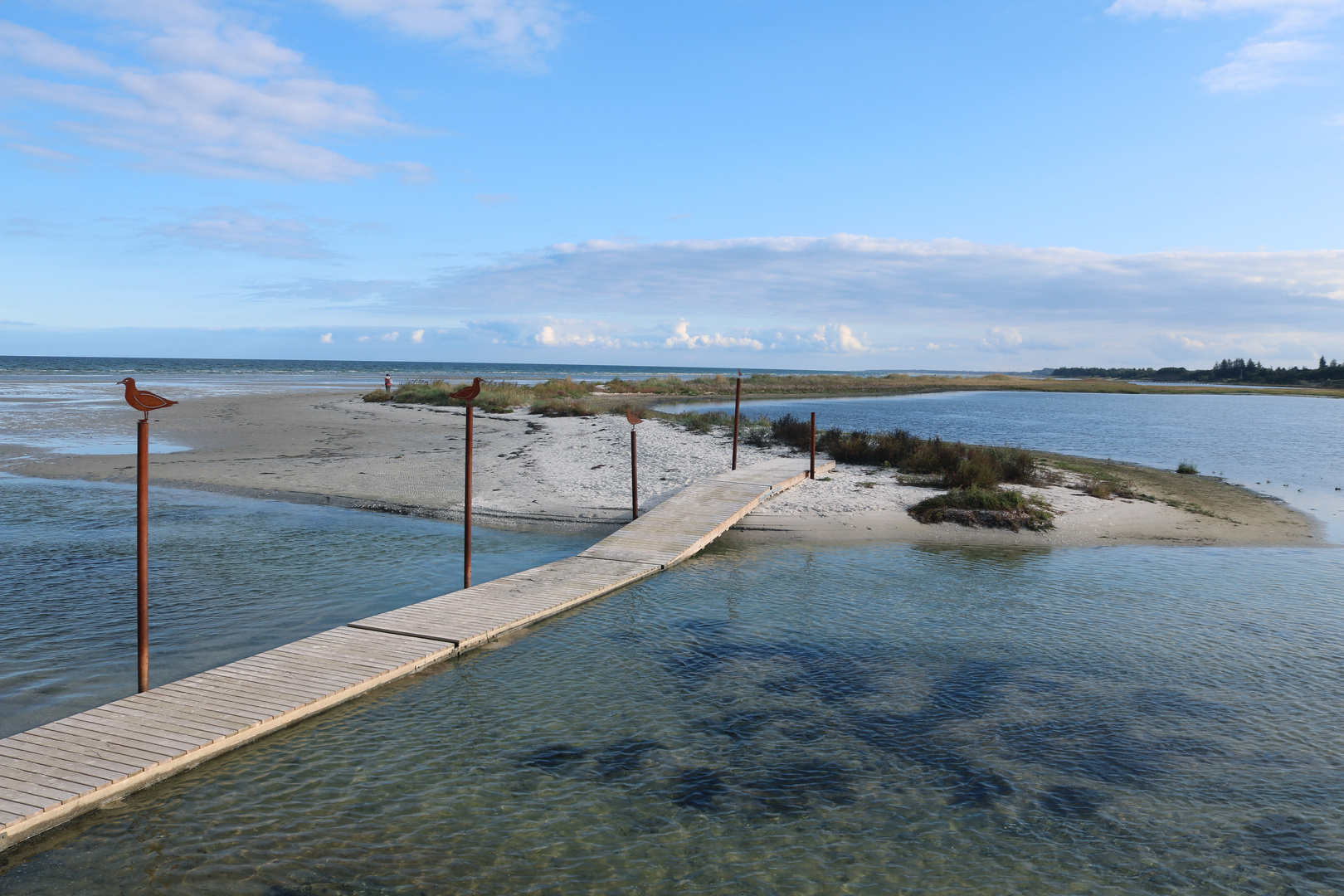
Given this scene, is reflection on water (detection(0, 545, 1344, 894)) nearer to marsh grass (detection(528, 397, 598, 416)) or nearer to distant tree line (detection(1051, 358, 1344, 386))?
marsh grass (detection(528, 397, 598, 416))

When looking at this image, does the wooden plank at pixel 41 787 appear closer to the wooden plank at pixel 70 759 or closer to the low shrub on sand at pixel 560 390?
the wooden plank at pixel 70 759

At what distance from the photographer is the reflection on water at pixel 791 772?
5332 mm

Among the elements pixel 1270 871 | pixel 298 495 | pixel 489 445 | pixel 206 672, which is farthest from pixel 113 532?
pixel 1270 871

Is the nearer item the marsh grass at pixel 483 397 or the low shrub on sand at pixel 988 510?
the low shrub on sand at pixel 988 510

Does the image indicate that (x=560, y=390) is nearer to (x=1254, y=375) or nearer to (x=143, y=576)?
(x=143, y=576)

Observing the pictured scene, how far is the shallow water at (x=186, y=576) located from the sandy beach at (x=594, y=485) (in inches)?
72.8

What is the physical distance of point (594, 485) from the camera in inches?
789

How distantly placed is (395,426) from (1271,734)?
3391 cm

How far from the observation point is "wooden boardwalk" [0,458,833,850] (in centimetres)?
579

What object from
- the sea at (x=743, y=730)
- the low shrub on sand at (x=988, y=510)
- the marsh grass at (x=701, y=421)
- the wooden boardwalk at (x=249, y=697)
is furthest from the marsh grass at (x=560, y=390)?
the wooden boardwalk at (x=249, y=697)

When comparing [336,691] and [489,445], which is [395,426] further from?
[336,691]

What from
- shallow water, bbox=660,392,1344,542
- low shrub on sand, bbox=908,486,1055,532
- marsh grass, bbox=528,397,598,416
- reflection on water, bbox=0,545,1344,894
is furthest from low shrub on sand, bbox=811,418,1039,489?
marsh grass, bbox=528,397,598,416

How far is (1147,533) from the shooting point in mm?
16609

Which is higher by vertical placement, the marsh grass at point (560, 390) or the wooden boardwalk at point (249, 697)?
the marsh grass at point (560, 390)
